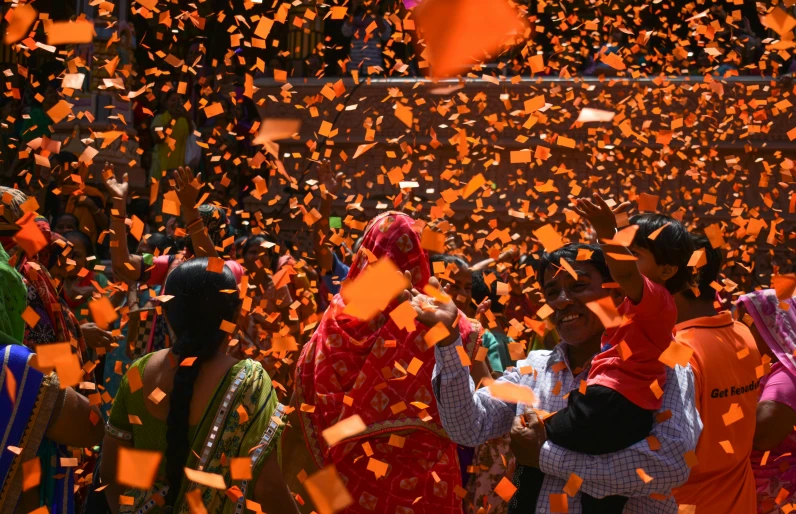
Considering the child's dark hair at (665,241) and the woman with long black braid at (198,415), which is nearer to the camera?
the woman with long black braid at (198,415)

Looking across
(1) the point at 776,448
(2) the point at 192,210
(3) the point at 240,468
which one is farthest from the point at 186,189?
(1) the point at 776,448

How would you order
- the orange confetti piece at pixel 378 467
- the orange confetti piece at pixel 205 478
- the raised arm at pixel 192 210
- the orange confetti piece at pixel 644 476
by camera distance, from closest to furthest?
the orange confetti piece at pixel 644 476 < the orange confetti piece at pixel 205 478 < the orange confetti piece at pixel 378 467 < the raised arm at pixel 192 210

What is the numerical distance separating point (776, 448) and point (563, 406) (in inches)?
53.0

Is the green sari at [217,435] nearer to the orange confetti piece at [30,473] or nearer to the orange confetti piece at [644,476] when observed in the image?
the orange confetti piece at [30,473]

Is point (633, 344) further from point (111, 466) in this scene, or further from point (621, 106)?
point (621, 106)

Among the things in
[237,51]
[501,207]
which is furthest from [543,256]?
[237,51]

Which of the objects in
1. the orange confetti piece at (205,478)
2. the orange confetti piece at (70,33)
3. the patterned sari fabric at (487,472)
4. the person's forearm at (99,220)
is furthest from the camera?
the person's forearm at (99,220)

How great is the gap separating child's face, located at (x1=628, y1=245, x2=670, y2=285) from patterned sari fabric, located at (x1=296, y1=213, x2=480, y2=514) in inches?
33.5

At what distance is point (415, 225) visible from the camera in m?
3.74

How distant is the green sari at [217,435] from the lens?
2596mm

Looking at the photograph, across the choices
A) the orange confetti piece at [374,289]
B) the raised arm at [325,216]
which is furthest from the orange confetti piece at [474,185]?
the raised arm at [325,216]

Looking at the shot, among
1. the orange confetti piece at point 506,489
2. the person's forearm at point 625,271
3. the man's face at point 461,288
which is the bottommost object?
the man's face at point 461,288

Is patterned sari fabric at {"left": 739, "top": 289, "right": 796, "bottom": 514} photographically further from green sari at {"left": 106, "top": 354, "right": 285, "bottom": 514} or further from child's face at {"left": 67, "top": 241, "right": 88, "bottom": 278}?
child's face at {"left": 67, "top": 241, "right": 88, "bottom": 278}

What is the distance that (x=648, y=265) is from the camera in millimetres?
2750
